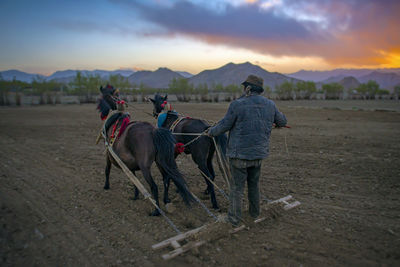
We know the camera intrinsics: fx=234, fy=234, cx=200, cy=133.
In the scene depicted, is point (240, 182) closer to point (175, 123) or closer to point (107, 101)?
point (175, 123)

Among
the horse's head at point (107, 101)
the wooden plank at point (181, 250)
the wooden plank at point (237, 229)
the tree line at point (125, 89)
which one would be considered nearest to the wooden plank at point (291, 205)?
the wooden plank at point (237, 229)

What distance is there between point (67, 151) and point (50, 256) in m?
6.32

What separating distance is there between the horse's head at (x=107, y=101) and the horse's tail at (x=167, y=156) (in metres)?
1.74

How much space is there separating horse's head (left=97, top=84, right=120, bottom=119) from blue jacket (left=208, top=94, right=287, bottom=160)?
126 inches

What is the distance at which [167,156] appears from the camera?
4426 millimetres

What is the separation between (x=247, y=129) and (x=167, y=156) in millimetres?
1780

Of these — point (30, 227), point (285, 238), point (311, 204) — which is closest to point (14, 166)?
point (30, 227)

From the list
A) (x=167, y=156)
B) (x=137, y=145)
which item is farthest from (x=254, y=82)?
(x=137, y=145)

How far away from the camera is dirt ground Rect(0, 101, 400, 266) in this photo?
307cm

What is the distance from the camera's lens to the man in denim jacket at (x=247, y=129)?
329 cm

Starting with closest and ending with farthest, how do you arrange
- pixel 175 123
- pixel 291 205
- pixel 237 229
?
pixel 237 229, pixel 291 205, pixel 175 123

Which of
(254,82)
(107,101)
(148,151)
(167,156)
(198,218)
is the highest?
(254,82)

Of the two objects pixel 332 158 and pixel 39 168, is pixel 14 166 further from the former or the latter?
pixel 332 158

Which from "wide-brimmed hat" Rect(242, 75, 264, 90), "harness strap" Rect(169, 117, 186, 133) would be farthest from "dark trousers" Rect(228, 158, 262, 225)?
"harness strap" Rect(169, 117, 186, 133)
